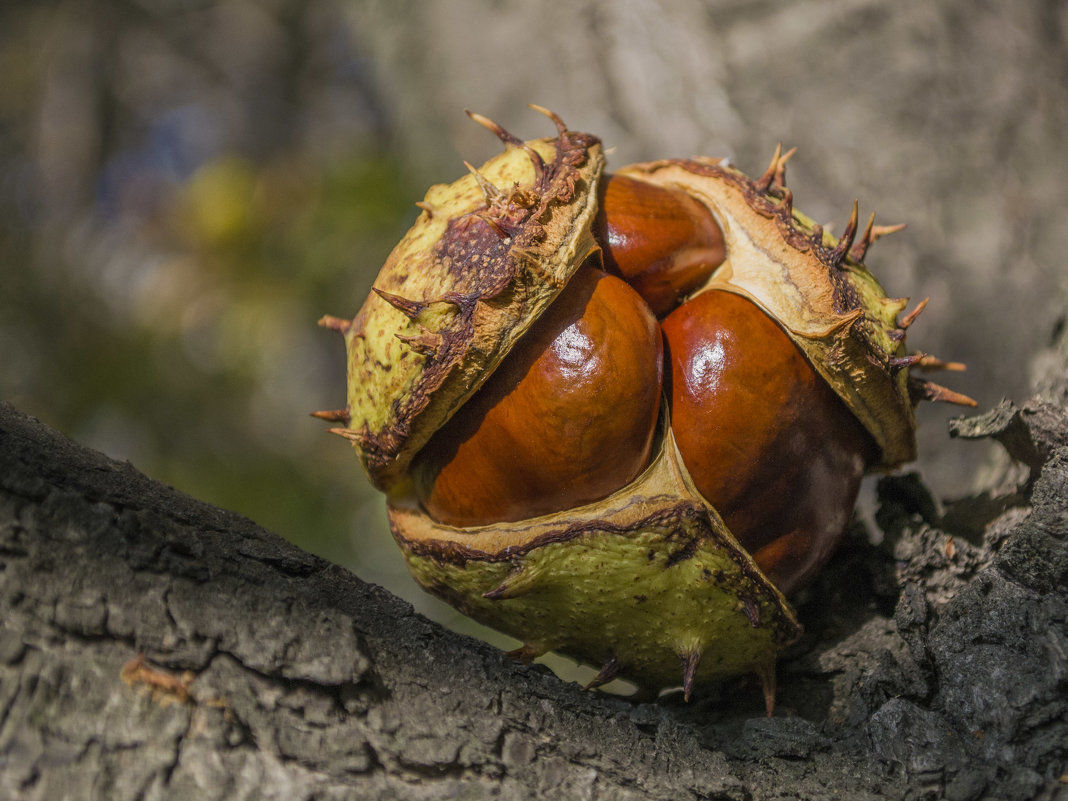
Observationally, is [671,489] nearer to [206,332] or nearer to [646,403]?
[646,403]

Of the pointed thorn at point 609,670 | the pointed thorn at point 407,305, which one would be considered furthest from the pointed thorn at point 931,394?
the pointed thorn at point 407,305

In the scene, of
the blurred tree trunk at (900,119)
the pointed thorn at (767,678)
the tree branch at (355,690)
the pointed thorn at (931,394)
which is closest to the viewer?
the tree branch at (355,690)

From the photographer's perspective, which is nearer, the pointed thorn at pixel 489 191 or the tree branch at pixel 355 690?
the tree branch at pixel 355 690

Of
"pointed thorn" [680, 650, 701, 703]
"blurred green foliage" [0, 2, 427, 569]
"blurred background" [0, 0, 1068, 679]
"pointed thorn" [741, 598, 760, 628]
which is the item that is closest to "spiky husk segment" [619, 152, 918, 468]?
"pointed thorn" [741, 598, 760, 628]

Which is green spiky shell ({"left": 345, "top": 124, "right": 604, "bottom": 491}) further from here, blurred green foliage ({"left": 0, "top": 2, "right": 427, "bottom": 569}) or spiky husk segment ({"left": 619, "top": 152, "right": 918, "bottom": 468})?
blurred green foliage ({"left": 0, "top": 2, "right": 427, "bottom": 569})

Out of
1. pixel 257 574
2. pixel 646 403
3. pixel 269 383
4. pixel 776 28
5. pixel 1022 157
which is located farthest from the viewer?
pixel 269 383

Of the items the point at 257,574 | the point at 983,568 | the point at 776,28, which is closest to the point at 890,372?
Answer: the point at 983,568

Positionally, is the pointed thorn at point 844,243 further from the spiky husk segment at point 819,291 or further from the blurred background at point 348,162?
the blurred background at point 348,162
